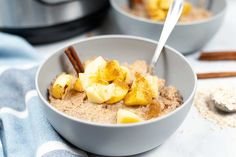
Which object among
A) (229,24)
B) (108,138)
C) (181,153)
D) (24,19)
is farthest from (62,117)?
(229,24)

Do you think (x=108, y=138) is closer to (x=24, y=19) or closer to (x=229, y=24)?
(x=24, y=19)

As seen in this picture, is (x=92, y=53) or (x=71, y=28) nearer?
(x=92, y=53)

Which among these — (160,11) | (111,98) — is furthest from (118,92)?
(160,11)

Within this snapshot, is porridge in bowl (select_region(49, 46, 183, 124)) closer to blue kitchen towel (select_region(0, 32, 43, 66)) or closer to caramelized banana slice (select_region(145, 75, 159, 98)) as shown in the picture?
caramelized banana slice (select_region(145, 75, 159, 98))

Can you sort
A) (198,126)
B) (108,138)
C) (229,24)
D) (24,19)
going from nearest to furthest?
(108,138) < (198,126) < (24,19) < (229,24)

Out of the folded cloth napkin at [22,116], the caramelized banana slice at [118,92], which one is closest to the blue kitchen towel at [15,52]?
the folded cloth napkin at [22,116]

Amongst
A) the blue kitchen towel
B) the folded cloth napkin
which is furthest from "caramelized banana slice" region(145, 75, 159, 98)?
the blue kitchen towel

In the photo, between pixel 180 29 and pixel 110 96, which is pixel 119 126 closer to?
pixel 110 96
